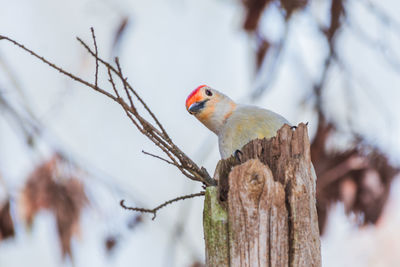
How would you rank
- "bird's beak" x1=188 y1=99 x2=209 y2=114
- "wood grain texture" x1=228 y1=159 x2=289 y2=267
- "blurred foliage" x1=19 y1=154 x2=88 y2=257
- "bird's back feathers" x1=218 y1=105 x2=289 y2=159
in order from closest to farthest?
"wood grain texture" x1=228 y1=159 x2=289 y2=267 < "bird's back feathers" x1=218 y1=105 x2=289 y2=159 < "bird's beak" x1=188 y1=99 x2=209 y2=114 < "blurred foliage" x1=19 y1=154 x2=88 y2=257

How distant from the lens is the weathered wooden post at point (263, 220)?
1.71 metres

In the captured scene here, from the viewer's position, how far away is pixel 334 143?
14.3ft

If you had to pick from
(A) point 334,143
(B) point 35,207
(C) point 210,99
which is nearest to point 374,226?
(A) point 334,143

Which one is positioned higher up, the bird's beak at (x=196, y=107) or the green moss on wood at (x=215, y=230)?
the bird's beak at (x=196, y=107)

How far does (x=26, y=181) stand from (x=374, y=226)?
2253mm

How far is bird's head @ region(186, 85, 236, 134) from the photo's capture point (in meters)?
2.88

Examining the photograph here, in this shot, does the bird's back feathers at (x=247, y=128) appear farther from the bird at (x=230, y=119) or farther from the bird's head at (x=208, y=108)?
the bird's head at (x=208, y=108)

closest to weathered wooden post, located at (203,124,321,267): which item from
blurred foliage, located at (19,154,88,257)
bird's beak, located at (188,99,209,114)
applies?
bird's beak, located at (188,99,209,114)

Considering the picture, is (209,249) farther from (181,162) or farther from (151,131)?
(151,131)

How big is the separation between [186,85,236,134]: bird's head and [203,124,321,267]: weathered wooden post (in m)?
1.10

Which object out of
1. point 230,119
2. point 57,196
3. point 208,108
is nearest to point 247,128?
point 230,119

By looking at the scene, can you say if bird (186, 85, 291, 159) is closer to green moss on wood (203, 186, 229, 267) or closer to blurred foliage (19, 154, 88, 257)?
green moss on wood (203, 186, 229, 267)

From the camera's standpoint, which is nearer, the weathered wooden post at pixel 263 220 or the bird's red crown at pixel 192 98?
the weathered wooden post at pixel 263 220

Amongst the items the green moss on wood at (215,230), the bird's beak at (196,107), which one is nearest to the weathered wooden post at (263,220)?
the green moss on wood at (215,230)
